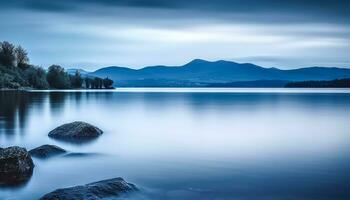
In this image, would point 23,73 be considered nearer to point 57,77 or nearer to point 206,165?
point 57,77

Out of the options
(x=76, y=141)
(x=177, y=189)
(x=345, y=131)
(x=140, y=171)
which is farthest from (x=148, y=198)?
(x=345, y=131)

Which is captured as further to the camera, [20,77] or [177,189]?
[20,77]

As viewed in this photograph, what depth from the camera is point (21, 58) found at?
7539 inches

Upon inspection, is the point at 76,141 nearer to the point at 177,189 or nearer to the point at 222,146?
the point at 222,146

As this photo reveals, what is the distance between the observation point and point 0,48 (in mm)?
181875

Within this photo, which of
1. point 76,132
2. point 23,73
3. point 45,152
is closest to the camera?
point 45,152

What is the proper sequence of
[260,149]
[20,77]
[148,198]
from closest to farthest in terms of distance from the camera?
[148,198], [260,149], [20,77]

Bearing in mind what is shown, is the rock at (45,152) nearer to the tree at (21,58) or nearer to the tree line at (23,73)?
the tree line at (23,73)

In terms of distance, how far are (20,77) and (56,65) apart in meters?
21.5

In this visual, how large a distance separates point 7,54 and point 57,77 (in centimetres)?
2354

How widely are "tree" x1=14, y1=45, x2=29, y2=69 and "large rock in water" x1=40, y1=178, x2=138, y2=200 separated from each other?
188m

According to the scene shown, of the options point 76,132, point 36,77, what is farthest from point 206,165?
point 36,77

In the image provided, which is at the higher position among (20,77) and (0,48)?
(0,48)

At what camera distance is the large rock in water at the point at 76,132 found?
86.3 feet
